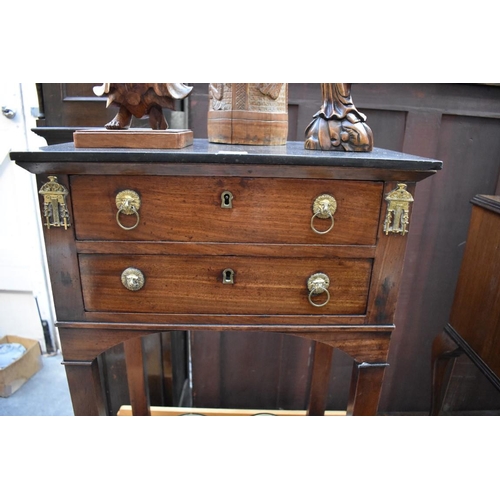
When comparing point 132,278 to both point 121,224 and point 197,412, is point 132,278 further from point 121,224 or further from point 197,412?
point 197,412

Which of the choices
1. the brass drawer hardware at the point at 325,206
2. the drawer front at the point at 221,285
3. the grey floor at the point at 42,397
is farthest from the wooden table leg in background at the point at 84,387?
the grey floor at the point at 42,397

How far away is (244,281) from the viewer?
2.14ft

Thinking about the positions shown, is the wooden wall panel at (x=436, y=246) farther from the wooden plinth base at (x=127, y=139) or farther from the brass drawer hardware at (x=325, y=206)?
the wooden plinth base at (x=127, y=139)

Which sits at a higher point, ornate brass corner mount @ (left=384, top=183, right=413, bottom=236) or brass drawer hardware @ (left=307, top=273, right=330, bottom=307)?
ornate brass corner mount @ (left=384, top=183, right=413, bottom=236)

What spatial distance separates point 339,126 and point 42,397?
147 cm

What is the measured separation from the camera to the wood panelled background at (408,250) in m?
1.05

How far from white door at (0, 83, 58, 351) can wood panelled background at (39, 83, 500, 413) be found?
55cm

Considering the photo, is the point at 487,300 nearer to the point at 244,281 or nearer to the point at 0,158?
the point at 244,281

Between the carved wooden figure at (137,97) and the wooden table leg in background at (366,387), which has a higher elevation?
the carved wooden figure at (137,97)

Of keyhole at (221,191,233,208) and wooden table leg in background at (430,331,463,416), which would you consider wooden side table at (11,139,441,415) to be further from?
wooden table leg in background at (430,331,463,416)

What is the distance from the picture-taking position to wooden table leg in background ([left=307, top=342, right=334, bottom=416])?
1.04 m

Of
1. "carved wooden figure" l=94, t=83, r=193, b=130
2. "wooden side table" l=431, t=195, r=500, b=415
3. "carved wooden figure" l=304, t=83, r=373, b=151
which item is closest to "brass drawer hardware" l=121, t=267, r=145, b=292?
"carved wooden figure" l=94, t=83, r=193, b=130

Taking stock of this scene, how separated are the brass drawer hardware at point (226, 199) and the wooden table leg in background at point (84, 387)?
0.40m

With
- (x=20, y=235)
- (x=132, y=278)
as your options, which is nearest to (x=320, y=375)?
(x=132, y=278)
